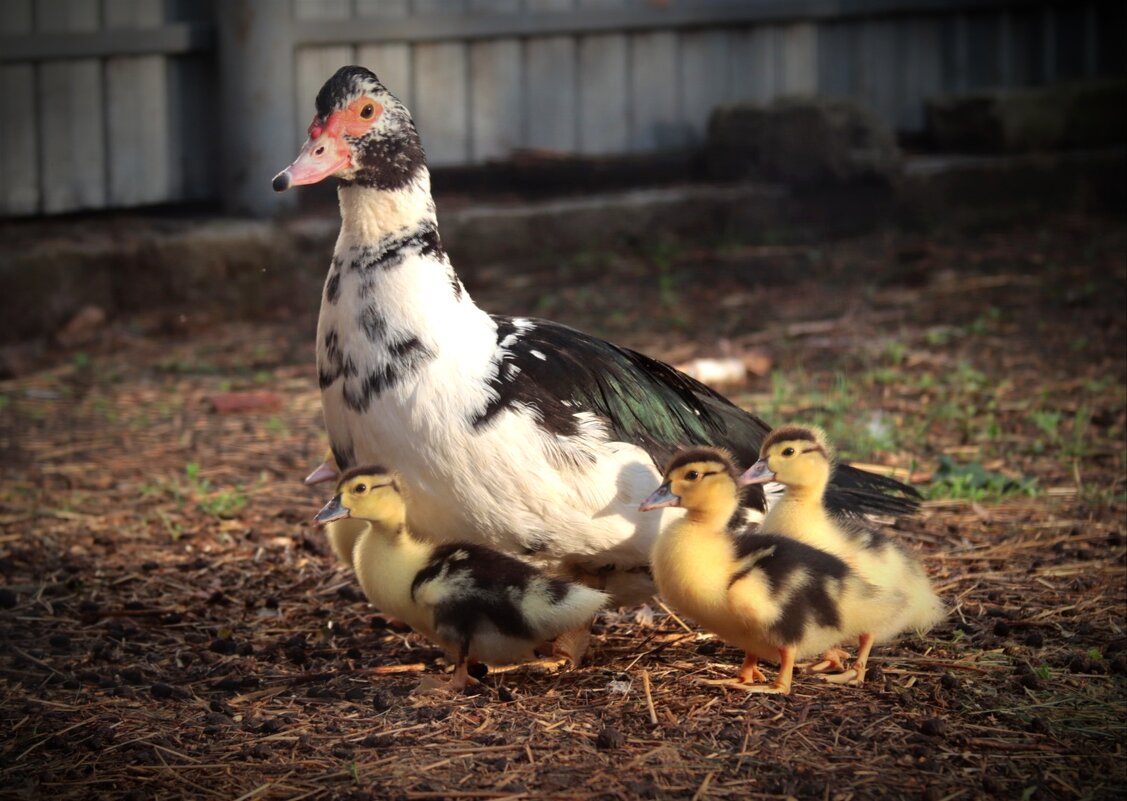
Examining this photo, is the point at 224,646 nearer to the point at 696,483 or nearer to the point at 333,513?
the point at 333,513

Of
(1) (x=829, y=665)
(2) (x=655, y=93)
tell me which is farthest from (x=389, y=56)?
(1) (x=829, y=665)

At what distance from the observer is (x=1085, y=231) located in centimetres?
879

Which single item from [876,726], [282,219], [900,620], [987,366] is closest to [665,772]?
[876,726]

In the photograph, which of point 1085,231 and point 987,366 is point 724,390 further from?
point 1085,231

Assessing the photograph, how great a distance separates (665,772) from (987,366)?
13.1 feet

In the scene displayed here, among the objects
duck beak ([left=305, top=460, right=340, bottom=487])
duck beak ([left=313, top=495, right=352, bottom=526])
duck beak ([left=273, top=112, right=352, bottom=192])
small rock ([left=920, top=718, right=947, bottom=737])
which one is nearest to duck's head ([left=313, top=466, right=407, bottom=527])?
duck beak ([left=313, top=495, right=352, bottom=526])

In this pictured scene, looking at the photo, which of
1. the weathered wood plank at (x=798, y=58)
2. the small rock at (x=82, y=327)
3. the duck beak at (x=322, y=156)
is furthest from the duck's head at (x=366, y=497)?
the weathered wood plank at (x=798, y=58)

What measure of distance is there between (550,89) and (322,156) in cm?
534

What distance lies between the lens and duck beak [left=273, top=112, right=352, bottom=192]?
3.68m

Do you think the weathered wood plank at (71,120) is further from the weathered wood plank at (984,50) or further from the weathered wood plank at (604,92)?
the weathered wood plank at (984,50)

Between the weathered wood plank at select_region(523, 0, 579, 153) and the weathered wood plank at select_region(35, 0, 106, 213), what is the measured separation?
2559 mm

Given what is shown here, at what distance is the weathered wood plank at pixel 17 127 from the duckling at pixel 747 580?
5.10 m

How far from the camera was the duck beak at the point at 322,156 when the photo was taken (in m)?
3.68

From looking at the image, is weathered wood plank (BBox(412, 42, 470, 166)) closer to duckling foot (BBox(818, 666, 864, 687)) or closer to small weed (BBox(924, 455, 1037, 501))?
small weed (BBox(924, 455, 1037, 501))
